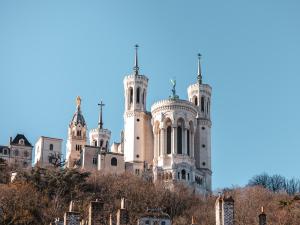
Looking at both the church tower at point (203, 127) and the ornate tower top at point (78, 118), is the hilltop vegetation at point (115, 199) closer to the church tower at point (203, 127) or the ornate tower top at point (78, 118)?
the church tower at point (203, 127)

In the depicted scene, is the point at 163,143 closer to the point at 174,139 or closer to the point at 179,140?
the point at 174,139

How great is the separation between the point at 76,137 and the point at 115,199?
44588mm

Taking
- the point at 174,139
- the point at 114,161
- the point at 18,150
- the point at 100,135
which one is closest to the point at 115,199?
the point at 114,161

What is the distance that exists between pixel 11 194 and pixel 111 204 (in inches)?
431

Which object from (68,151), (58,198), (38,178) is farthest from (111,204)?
(68,151)

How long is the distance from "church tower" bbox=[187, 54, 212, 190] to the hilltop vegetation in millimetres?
13634

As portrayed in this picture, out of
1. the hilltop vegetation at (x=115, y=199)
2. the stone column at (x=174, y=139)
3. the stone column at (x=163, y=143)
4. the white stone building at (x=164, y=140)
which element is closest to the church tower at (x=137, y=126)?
the white stone building at (x=164, y=140)

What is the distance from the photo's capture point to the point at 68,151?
113188 mm

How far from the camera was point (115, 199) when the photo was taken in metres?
70.6

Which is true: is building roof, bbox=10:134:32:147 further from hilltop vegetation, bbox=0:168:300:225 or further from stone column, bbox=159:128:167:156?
hilltop vegetation, bbox=0:168:300:225

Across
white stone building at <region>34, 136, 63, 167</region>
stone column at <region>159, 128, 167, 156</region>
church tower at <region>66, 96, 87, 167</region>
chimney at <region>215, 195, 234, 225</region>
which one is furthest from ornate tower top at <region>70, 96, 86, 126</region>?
chimney at <region>215, 195, 234, 225</region>

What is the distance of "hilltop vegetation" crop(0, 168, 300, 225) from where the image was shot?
58594 mm

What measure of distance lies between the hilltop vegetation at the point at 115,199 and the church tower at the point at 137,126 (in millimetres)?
13318

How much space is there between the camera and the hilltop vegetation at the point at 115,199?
192 feet
